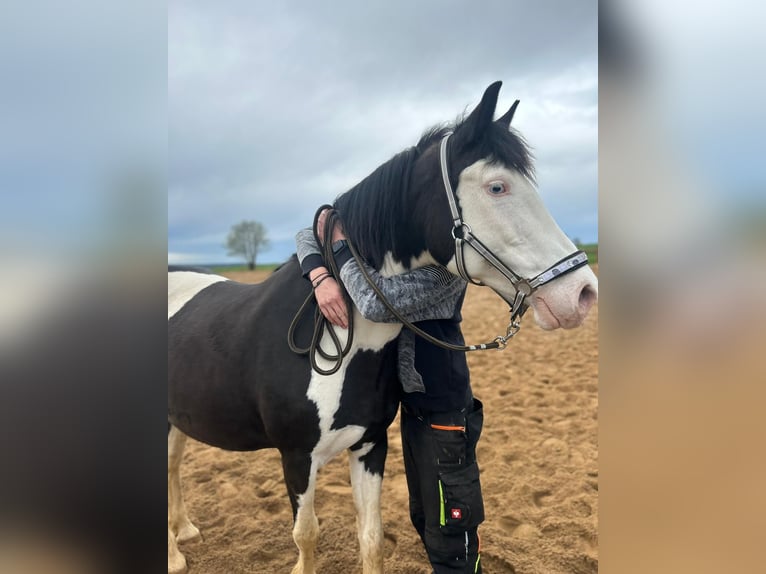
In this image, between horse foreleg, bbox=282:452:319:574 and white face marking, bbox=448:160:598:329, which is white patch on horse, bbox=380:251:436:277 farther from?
horse foreleg, bbox=282:452:319:574

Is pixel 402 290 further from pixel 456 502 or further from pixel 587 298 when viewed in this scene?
pixel 456 502

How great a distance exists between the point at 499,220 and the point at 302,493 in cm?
124

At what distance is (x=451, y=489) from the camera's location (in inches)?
70.1

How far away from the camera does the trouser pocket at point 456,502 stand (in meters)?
1.78

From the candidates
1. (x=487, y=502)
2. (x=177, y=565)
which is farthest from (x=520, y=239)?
(x=177, y=565)

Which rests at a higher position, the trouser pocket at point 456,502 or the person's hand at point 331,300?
the person's hand at point 331,300

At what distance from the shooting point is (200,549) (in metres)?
2.74

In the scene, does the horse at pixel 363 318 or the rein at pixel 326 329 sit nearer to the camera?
the horse at pixel 363 318

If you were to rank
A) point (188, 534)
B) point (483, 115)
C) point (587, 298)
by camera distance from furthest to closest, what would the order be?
point (188, 534), point (483, 115), point (587, 298)

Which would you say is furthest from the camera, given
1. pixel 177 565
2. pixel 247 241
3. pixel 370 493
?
pixel 247 241

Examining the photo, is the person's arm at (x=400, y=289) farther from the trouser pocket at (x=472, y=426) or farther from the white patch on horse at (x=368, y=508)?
the white patch on horse at (x=368, y=508)

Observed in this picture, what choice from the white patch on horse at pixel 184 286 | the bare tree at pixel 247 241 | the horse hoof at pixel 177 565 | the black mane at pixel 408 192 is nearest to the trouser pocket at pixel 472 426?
the black mane at pixel 408 192
